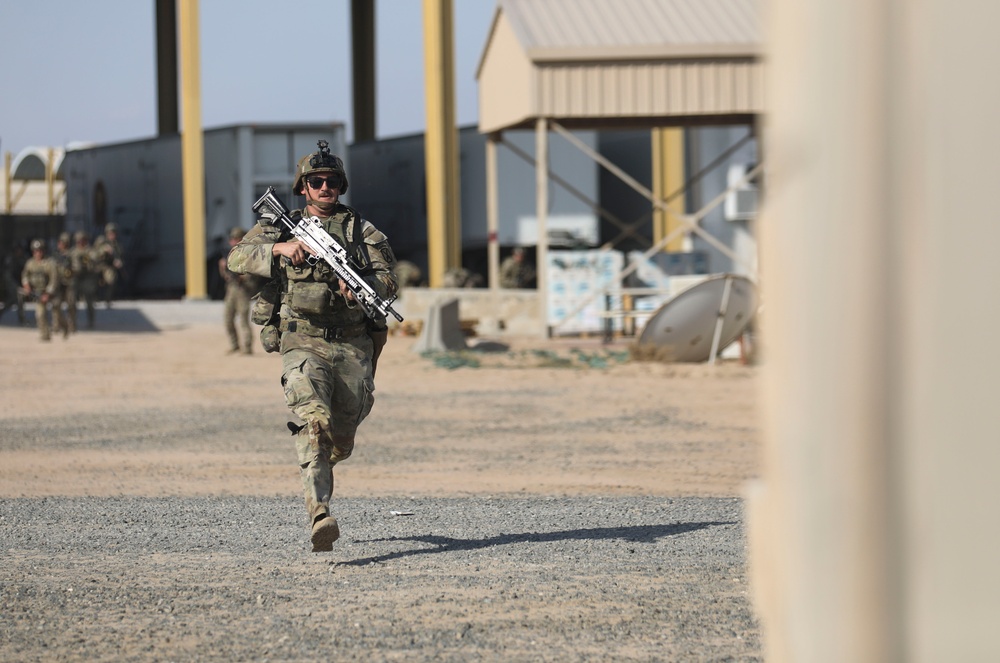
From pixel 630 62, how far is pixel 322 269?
16.5 metres

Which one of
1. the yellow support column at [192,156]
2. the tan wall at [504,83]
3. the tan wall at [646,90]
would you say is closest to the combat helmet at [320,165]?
the tan wall at [504,83]

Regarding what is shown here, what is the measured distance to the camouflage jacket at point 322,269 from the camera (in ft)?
21.3

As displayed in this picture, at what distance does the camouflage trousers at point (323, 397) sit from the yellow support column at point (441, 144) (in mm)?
23882

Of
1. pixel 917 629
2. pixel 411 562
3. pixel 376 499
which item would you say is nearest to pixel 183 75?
pixel 376 499

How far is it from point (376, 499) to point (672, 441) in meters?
4.06

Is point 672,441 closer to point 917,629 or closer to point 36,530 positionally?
point 36,530

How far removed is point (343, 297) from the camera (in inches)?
259

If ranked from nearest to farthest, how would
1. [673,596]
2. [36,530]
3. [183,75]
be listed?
[673,596]
[36,530]
[183,75]

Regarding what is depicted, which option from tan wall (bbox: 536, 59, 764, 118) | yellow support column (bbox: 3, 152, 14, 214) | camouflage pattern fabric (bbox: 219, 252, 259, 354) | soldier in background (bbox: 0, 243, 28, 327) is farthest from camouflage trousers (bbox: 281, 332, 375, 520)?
yellow support column (bbox: 3, 152, 14, 214)

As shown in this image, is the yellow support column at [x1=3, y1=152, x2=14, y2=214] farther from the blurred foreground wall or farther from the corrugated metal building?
the blurred foreground wall

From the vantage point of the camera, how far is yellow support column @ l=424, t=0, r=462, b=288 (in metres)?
30.7

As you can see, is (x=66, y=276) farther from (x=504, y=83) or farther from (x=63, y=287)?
(x=504, y=83)

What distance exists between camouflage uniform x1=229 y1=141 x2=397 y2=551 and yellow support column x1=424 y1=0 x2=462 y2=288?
23888mm

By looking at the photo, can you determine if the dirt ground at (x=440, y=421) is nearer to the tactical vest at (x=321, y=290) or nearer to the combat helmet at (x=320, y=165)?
the tactical vest at (x=321, y=290)
